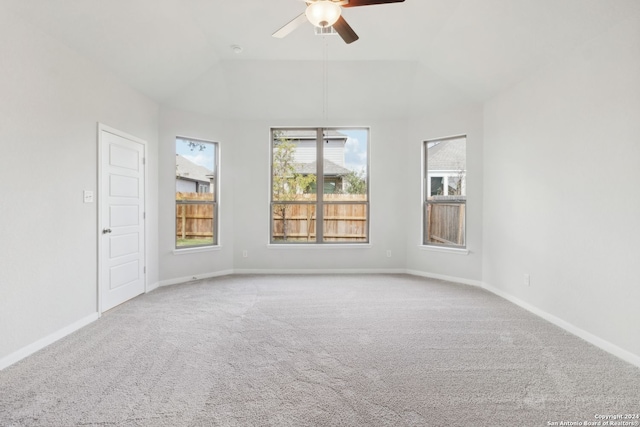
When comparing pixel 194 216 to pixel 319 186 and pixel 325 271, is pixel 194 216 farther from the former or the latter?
pixel 325 271

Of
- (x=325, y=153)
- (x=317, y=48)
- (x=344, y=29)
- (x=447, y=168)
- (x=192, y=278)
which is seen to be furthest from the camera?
(x=325, y=153)

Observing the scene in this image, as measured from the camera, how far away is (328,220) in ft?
17.9

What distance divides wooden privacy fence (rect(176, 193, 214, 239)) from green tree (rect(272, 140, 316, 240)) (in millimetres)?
1133

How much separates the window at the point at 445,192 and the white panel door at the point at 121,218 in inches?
173

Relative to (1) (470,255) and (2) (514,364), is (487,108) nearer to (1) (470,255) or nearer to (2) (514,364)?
(1) (470,255)

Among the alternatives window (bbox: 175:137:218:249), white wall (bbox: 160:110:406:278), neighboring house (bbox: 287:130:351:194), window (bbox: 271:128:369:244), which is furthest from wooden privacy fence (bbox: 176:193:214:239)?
neighboring house (bbox: 287:130:351:194)

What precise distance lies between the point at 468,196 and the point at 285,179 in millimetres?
3041

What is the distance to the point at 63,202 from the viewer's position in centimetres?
284

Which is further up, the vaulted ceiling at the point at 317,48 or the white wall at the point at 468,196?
the vaulted ceiling at the point at 317,48

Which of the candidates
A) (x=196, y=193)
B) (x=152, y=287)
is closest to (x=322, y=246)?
(x=196, y=193)

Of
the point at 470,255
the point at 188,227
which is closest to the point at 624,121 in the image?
the point at 470,255

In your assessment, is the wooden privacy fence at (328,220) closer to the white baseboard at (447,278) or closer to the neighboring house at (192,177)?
the white baseboard at (447,278)

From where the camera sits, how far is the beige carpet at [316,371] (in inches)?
69.1

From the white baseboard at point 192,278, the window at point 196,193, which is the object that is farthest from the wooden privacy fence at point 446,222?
the window at point 196,193
